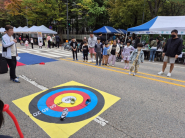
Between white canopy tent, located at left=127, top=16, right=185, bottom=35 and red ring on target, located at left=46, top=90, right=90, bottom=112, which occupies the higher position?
white canopy tent, located at left=127, top=16, right=185, bottom=35

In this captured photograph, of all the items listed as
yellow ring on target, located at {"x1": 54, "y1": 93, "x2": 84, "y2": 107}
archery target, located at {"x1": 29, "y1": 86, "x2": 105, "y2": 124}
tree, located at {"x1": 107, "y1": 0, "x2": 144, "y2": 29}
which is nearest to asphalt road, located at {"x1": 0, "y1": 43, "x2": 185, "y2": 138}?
archery target, located at {"x1": 29, "y1": 86, "x2": 105, "y2": 124}

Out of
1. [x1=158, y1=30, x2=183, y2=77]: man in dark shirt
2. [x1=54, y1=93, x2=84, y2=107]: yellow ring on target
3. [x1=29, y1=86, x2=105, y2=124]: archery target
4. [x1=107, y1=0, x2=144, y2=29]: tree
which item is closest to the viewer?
[x1=29, y1=86, x2=105, y2=124]: archery target

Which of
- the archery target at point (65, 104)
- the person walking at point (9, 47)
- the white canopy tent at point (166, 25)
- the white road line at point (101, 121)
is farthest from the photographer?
the white canopy tent at point (166, 25)

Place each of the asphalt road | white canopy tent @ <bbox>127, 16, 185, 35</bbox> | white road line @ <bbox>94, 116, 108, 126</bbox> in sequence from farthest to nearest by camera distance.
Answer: white canopy tent @ <bbox>127, 16, 185, 35</bbox>, white road line @ <bbox>94, 116, 108, 126</bbox>, the asphalt road

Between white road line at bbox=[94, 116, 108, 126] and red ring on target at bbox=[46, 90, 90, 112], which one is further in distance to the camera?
red ring on target at bbox=[46, 90, 90, 112]

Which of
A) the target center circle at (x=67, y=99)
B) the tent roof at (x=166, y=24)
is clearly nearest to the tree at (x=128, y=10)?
the tent roof at (x=166, y=24)

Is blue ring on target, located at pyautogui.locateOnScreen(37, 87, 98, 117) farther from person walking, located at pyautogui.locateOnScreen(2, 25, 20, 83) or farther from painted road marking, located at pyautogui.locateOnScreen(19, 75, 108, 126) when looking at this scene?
person walking, located at pyautogui.locateOnScreen(2, 25, 20, 83)

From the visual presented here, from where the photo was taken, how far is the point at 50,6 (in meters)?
23.0

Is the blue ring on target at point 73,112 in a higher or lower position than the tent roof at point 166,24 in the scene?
lower

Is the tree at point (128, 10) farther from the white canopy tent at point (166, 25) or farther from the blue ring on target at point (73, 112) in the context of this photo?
the blue ring on target at point (73, 112)

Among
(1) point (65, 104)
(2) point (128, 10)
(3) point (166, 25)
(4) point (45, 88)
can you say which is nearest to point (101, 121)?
(1) point (65, 104)

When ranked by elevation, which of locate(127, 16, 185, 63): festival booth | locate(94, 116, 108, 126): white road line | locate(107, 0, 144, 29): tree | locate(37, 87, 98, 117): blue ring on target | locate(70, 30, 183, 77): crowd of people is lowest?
locate(94, 116, 108, 126): white road line

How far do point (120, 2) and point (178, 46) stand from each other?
21284 millimetres

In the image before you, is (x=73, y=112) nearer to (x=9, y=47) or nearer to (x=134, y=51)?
(x=9, y=47)
